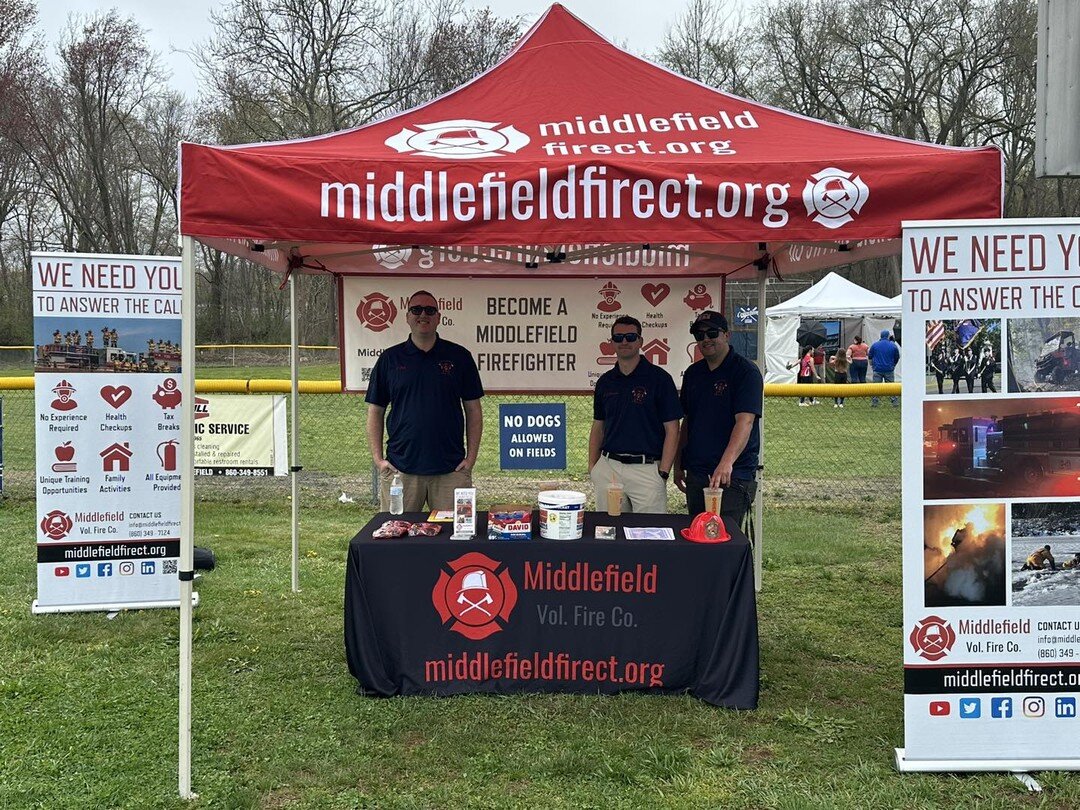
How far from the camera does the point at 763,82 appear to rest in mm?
31953

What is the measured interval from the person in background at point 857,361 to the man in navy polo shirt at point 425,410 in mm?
15899

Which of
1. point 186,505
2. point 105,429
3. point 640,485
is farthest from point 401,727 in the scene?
point 105,429

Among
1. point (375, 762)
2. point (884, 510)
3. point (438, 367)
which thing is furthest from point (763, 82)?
point (375, 762)

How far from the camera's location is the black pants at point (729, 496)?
4.77m

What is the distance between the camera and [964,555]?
10.5 feet

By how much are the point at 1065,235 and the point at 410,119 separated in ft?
9.17

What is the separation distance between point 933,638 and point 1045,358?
1126 millimetres

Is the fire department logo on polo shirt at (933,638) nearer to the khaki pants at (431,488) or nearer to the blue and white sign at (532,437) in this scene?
the khaki pants at (431,488)

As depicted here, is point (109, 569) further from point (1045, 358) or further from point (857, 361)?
point (857, 361)

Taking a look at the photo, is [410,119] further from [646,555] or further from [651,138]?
[646,555]

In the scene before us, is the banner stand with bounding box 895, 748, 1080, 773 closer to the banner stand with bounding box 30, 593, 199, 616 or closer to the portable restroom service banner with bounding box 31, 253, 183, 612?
the banner stand with bounding box 30, 593, 199, 616

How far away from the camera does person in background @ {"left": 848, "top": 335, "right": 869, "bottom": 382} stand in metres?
19.0

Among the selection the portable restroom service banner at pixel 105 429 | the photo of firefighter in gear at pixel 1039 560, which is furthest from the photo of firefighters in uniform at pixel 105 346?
the photo of firefighter in gear at pixel 1039 560

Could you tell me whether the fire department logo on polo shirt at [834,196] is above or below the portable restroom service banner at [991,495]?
above
